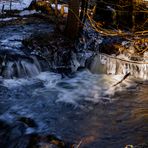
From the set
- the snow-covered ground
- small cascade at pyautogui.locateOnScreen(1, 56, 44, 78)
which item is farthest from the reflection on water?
the snow-covered ground

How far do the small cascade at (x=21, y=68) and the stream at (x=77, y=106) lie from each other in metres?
0.04

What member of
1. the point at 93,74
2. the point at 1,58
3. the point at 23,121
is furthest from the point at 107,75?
the point at 23,121

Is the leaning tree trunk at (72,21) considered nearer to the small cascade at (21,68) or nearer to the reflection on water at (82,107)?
the reflection on water at (82,107)

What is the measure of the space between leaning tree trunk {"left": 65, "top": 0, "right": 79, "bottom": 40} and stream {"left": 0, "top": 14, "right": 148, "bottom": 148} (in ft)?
4.59

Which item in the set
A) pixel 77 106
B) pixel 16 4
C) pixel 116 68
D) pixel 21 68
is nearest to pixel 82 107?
pixel 77 106

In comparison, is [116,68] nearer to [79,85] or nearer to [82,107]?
[79,85]

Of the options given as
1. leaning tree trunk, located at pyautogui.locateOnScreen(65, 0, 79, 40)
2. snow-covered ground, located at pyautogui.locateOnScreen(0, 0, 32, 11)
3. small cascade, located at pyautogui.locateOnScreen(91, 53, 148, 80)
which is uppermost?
snow-covered ground, located at pyautogui.locateOnScreen(0, 0, 32, 11)

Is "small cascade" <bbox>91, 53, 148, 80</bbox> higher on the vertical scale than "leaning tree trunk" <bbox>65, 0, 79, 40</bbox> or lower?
lower

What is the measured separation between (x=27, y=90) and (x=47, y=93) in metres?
0.59

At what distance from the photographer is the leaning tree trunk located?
11.8 meters

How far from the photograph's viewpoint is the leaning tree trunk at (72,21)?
11.8 meters

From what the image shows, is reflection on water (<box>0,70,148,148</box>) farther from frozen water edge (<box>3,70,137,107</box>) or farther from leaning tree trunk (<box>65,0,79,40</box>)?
leaning tree trunk (<box>65,0,79,40</box>)

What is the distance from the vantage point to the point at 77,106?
901 cm

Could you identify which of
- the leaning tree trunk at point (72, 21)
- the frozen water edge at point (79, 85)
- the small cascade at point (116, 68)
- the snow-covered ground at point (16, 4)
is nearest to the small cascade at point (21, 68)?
the frozen water edge at point (79, 85)
